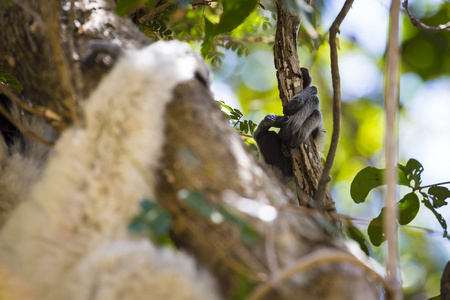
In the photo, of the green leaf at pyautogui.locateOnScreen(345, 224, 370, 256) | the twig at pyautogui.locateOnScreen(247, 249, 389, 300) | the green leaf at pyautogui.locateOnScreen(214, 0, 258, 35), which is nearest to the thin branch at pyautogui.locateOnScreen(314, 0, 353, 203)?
the green leaf at pyautogui.locateOnScreen(214, 0, 258, 35)

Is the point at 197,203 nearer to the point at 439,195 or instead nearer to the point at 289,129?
the point at 289,129

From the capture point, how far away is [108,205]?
170cm

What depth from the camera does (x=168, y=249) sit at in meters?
1.64

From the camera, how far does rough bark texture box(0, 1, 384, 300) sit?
141 cm

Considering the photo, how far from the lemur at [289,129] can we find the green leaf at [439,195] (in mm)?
818

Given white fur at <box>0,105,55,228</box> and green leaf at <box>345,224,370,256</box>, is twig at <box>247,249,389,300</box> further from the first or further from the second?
green leaf at <box>345,224,370,256</box>

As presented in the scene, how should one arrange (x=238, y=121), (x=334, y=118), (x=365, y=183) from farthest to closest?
1. (x=238, y=121)
2. (x=365, y=183)
3. (x=334, y=118)

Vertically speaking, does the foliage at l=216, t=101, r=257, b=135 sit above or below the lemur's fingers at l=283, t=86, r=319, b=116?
below

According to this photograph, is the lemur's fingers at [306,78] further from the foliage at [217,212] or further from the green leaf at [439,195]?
the foliage at [217,212]

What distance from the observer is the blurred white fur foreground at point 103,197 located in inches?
63.1

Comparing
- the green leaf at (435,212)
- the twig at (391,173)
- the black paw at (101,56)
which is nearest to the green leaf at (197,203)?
the twig at (391,173)

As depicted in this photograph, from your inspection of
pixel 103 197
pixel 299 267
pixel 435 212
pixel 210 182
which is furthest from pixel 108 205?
pixel 435 212

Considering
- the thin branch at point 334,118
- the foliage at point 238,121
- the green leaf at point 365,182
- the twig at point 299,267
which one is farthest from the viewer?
the foliage at point 238,121

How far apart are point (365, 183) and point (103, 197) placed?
6.00 ft
